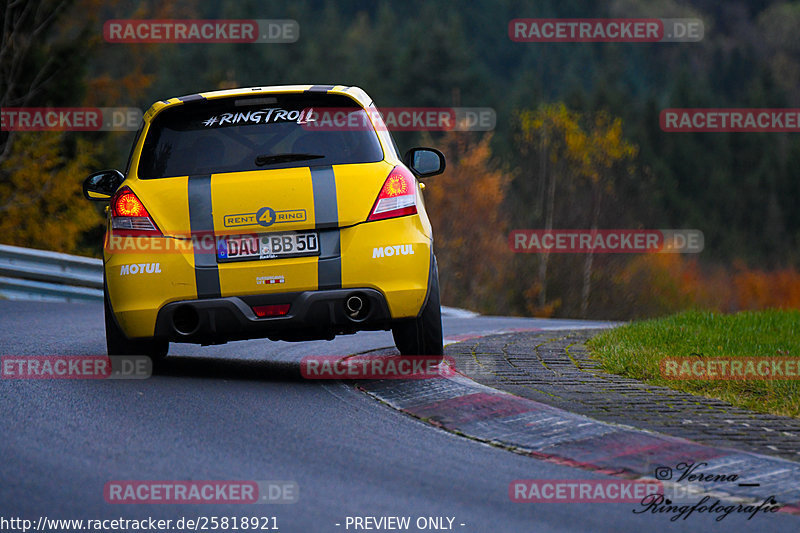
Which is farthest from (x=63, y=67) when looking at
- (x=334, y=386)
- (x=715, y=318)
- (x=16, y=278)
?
(x=334, y=386)

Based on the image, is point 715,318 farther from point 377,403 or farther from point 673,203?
point 673,203

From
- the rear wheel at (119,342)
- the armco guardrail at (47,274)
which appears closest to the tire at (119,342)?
the rear wheel at (119,342)

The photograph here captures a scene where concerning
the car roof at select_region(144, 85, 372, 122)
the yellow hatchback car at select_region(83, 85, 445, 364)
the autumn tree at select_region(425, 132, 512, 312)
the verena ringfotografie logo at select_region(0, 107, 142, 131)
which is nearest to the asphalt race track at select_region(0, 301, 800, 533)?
the yellow hatchback car at select_region(83, 85, 445, 364)

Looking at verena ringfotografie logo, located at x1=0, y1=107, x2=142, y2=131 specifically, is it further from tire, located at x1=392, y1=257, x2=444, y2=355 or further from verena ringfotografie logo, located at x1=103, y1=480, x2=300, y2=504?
verena ringfotografie logo, located at x1=103, y1=480, x2=300, y2=504

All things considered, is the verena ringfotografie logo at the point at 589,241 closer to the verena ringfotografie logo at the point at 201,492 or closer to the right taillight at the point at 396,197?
the right taillight at the point at 396,197

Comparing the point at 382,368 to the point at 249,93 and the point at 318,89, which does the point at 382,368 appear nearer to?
the point at 318,89

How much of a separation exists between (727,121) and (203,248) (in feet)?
318

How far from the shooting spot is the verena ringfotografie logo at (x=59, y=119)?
29172 millimetres

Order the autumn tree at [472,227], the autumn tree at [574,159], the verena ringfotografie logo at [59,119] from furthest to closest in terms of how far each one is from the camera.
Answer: the autumn tree at [574,159] → the autumn tree at [472,227] → the verena ringfotografie logo at [59,119]

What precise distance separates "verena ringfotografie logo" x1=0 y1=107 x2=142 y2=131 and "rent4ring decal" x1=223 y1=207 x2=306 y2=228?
2322cm

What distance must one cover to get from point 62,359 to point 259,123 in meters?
2.32

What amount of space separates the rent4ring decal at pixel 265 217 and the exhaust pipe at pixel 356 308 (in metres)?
0.58

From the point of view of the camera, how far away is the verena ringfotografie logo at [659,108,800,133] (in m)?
91.6

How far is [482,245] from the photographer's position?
55.0 m
